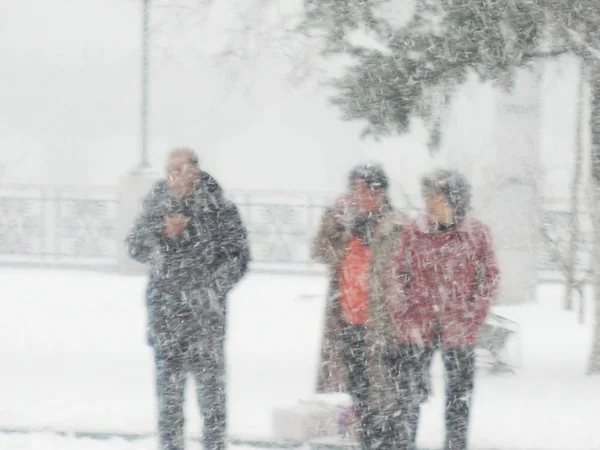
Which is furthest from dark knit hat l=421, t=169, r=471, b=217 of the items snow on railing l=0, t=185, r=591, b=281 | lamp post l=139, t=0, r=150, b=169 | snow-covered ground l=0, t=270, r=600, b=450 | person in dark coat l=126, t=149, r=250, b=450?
snow on railing l=0, t=185, r=591, b=281

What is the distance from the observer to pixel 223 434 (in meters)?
5.31

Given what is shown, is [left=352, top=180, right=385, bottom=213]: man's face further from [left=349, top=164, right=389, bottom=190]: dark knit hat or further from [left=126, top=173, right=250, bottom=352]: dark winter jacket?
[left=126, top=173, right=250, bottom=352]: dark winter jacket

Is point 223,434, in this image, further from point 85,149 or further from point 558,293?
point 85,149

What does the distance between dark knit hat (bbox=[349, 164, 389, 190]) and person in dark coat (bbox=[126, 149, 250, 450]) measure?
25.4 inches

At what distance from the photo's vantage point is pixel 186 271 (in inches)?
202

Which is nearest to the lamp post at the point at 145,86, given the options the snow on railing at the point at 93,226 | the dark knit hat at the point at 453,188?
the snow on railing at the point at 93,226

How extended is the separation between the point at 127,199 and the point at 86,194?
2194 millimetres

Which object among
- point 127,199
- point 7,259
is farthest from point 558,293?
point 7,259

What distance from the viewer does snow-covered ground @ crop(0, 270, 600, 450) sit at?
21.6 ft

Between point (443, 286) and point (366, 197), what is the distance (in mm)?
663

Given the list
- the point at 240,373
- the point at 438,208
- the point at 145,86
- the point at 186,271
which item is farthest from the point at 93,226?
the point at 438,208

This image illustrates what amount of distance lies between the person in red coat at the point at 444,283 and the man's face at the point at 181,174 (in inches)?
41.1

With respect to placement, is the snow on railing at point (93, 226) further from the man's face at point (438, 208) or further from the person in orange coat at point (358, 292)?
the man's face at point (438, 208)

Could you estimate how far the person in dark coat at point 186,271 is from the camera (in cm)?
512
